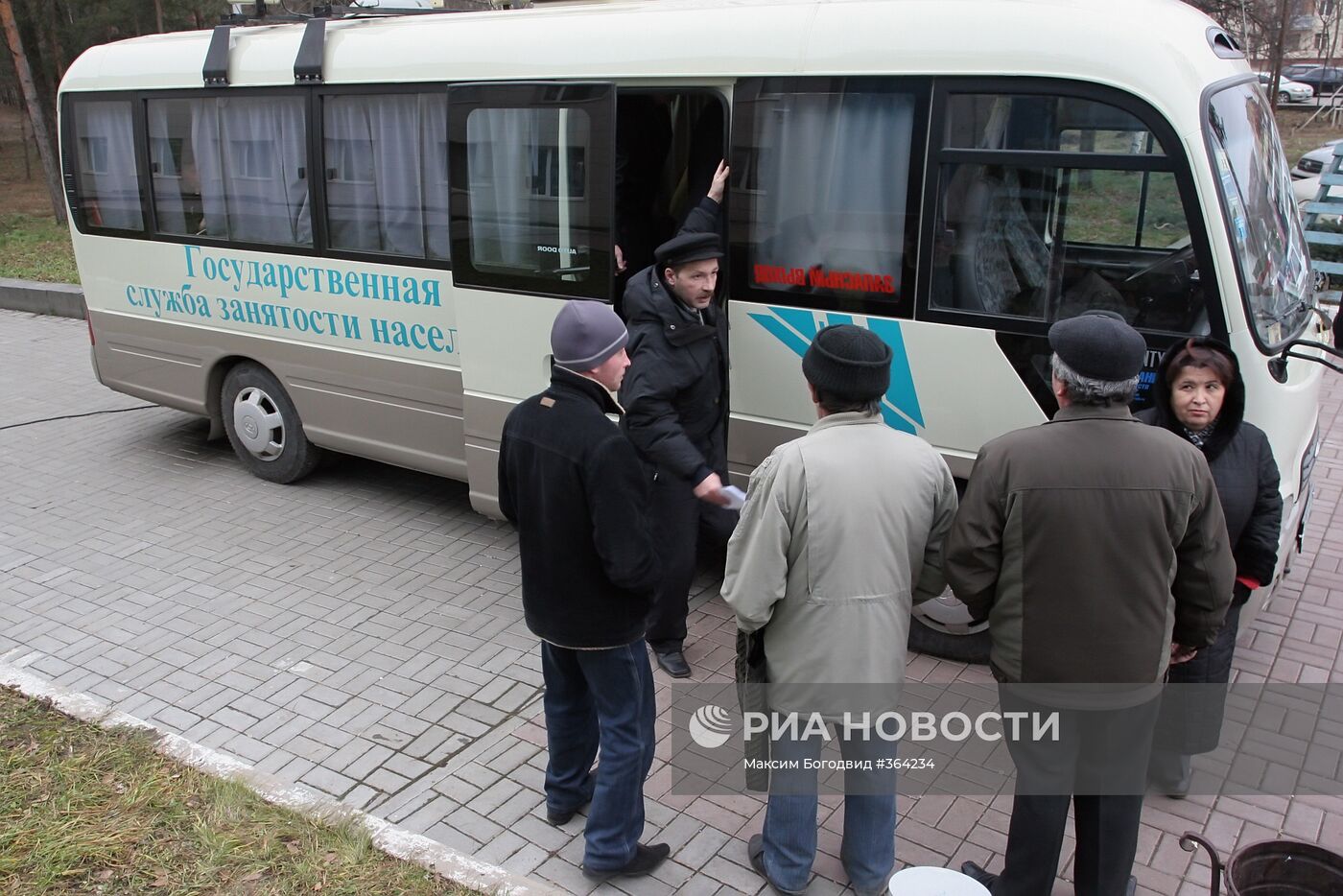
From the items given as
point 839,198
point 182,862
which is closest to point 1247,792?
point 839,198

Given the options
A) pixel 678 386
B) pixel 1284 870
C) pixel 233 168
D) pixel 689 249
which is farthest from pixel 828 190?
pixel 233 168

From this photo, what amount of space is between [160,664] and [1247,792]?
4.52m

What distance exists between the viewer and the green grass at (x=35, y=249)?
557 inches

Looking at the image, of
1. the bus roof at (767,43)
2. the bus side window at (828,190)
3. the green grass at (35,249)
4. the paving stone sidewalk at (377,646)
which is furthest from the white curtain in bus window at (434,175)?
the green grass at (35,249)

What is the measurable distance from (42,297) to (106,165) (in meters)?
6.08

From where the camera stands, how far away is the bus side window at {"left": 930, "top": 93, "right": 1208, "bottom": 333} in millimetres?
4172

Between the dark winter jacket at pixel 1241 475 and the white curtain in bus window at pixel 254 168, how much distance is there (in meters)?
4.98

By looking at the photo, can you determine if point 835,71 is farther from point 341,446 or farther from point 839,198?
point 341,446

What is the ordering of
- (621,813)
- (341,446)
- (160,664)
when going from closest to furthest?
(621,813) → (160,664) → (341,446)

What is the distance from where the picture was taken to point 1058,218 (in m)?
4.34

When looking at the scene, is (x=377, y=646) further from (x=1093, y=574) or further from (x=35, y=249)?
(x=35, y=249)

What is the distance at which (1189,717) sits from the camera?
12.8 feet

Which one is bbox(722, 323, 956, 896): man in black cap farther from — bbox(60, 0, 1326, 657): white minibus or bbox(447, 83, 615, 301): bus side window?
bbox(447, 83, 615, 301): bus side window

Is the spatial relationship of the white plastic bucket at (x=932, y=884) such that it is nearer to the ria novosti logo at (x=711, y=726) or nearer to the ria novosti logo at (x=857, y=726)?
the ria novosti logo at (x=857, y=726)
